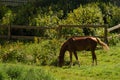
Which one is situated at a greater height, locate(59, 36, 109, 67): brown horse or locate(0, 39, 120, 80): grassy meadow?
locate(59, 36, 109, 67): brown horse

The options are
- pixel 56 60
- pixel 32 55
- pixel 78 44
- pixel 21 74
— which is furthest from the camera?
pixel 32 55

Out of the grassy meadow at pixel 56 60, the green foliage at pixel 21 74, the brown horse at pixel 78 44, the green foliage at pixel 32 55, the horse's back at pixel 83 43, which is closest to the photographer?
the green foliage at pixel 21 74

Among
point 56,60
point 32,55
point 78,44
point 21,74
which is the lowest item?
point 56,60

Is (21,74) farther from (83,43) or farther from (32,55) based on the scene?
(32,55)

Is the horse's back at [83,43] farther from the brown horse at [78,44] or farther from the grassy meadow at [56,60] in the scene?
the grassy meadow at [56,60]

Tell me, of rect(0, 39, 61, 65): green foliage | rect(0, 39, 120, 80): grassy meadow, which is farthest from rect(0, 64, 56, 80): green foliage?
rect(0, 39, 61, 65): green foliage

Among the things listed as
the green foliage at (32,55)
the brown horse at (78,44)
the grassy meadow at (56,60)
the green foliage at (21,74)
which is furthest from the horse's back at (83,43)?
the green foliage at (21,74)

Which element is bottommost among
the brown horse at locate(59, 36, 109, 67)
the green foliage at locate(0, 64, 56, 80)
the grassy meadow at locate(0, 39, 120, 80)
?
the grassy meadow at locate(0, 39, 120, 80)

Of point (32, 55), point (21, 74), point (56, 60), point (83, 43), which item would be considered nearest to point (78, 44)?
point (83, 43)

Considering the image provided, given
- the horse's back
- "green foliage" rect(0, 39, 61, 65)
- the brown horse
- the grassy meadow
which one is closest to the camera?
the grassy meadow

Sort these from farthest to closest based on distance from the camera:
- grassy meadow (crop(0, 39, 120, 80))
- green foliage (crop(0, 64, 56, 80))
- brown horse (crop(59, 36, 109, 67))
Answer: brown horse (crop(59, 36, 109, 67)) → grassy meadow (crop(0, 39, 120, 80)) → green foliage (crop(0, 64, 56, 80))

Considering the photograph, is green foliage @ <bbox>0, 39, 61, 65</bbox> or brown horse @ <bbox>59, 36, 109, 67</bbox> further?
green foliage @ <bbox>0, 39, 61, 65</bbox>

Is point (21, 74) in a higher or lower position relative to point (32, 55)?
higher

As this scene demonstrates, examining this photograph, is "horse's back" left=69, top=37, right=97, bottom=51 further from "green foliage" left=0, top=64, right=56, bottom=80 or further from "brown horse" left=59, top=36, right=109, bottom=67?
"green foliage" left=0, top=64, right=56, bottom=80
